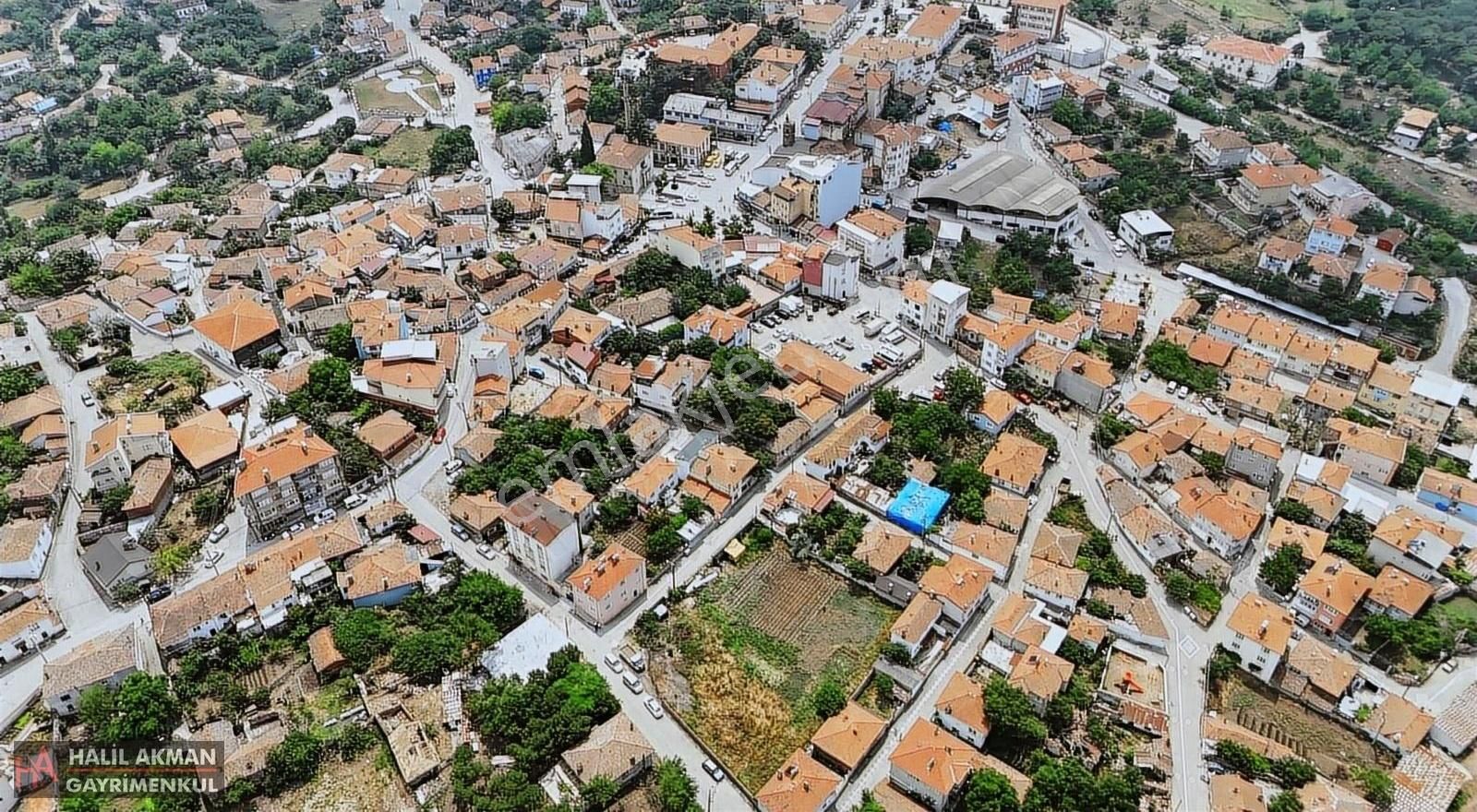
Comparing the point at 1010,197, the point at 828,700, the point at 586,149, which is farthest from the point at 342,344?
the point at 1010,197

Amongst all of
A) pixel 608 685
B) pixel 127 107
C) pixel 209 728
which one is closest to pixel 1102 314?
pixel 608 685

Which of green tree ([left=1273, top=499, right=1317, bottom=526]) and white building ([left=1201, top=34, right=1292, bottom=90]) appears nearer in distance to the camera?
green tree ([left=1273, top=499, right=1317, bottom=526])

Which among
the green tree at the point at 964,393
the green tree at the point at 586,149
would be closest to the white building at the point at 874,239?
the green tree at the point at 964,393

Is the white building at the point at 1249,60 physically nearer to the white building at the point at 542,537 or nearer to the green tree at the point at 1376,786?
the green tree at the point at 1376,786

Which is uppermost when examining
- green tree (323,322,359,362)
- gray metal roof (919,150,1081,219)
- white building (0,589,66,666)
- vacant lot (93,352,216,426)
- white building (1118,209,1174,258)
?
white building (0,589,66,666)

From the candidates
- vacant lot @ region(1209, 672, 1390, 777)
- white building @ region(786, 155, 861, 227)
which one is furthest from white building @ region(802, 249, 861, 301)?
vacant lot @ region(1209, 672, 1390, 777)

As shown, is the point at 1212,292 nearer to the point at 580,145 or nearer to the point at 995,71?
the point at 995,71

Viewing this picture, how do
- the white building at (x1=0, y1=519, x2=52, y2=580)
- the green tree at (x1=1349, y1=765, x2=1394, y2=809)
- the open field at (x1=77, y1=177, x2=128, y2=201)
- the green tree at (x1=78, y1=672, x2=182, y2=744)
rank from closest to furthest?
the green tree at (x1=1349, y1=765, x2=1394, y2=809) < the green tree at (x1=78, y1=672, x2=182, y2=744) < the white building at (x1=0, y1=519, x2=52, y2=580) < the open field at (x1=77, y1=177, x2=128, y2=201)

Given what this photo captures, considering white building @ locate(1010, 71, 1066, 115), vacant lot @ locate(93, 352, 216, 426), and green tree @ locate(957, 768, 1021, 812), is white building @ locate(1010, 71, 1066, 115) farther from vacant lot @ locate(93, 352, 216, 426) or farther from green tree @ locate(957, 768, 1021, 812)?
vacant lot @ locate(93, 352, 216, 426)
